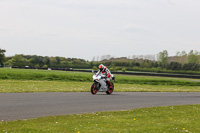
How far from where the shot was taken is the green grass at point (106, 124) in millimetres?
7945

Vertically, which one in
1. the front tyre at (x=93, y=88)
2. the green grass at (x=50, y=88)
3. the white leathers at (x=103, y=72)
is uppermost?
the white leathers at (x=103, y=72)

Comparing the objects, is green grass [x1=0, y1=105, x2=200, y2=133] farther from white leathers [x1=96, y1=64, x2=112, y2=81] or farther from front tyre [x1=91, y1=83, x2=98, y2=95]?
white leathers [x1=96, y1=64, x2=112, y2=81]

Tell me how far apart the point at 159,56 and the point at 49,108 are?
118121mm

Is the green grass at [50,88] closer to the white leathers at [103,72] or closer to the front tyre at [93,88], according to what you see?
the front tyre at [93,88]

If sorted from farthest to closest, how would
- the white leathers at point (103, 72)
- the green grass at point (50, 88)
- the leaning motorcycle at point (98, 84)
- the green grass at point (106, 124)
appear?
the green grass at point (50, 88) → the white leathers at point (103, 72) → the leaning motorcycle at point (98, 84) → the green grass at point (106, 124)

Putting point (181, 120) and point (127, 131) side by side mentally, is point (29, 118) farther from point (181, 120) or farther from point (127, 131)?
point (181, 120)

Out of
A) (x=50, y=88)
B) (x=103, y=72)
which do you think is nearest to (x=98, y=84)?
(x=103, y=72)

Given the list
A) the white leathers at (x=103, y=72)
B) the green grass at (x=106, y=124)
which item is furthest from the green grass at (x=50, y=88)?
the green grass at (x=106, y=124)

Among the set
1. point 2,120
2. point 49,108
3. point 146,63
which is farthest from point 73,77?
point 146,63

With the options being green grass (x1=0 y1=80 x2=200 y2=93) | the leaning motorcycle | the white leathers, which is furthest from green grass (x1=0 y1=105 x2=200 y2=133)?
green grass (x1=0 y1=80 x2=200 y2=93)

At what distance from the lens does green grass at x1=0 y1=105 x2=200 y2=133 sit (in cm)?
795

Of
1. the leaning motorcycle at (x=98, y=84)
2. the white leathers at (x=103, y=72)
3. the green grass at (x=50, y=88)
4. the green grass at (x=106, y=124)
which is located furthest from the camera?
the green grass at (x=50, y=88)

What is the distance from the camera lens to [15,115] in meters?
9.80

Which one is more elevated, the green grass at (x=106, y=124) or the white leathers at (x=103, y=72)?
the white leathers at (x=103, y=72)
